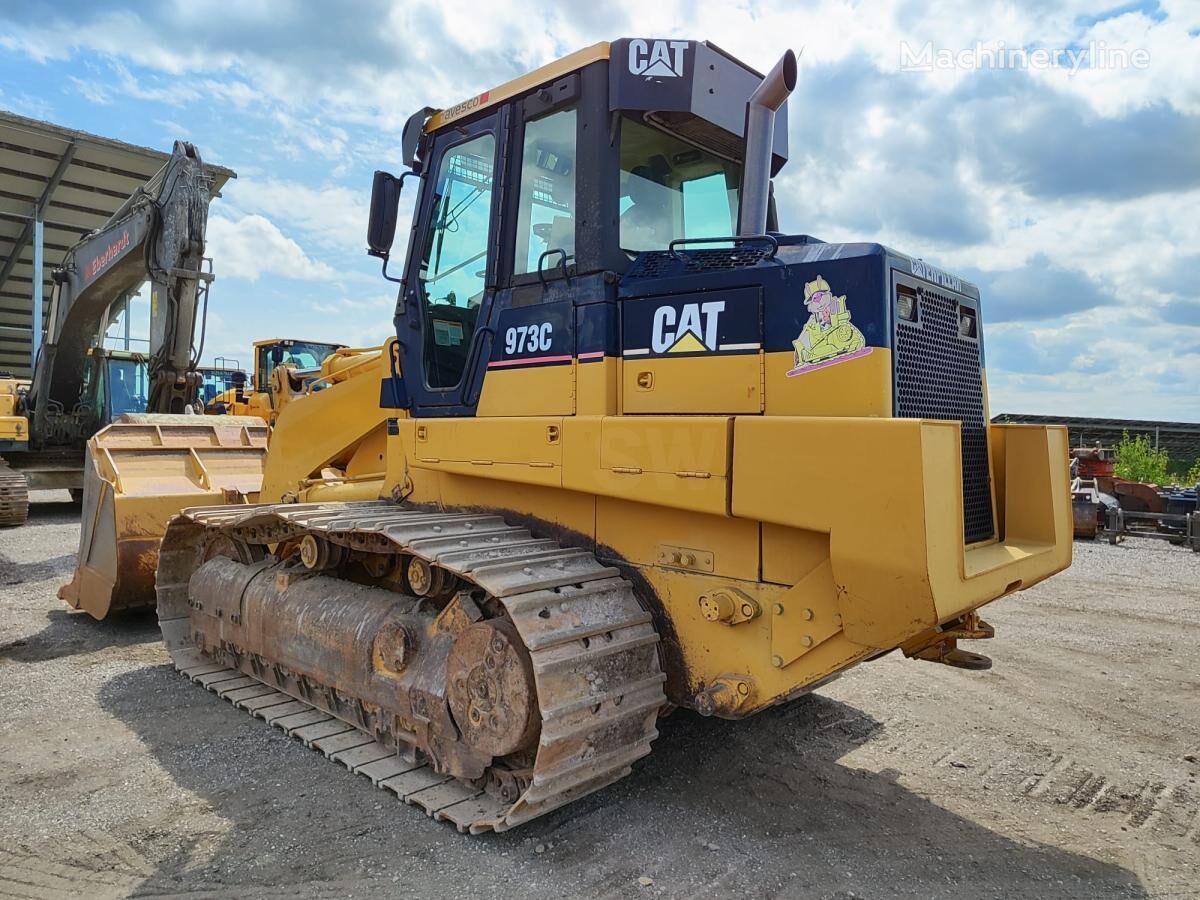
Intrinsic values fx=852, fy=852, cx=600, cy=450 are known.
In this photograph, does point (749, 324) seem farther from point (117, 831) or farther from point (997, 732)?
point (117, 831)

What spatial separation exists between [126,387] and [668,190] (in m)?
12.1

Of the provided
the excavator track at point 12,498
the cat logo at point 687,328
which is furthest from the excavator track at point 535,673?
the excavator track at point 12,498

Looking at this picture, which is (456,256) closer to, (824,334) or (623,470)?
(623,470)

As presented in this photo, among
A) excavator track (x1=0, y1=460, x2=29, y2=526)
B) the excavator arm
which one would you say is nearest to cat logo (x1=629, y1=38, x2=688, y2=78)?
the excavator arm

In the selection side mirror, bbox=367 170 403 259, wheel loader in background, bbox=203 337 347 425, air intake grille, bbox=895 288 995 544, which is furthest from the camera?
wheel loader in background, bbox=203 337 347 425

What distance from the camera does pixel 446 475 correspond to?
4434mm

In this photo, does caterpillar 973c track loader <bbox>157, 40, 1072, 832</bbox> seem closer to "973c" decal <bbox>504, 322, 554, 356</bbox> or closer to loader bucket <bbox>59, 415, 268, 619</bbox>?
"973c" decal <bbox>504, 322, 554, 356</bbox>

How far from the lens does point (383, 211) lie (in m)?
4.59

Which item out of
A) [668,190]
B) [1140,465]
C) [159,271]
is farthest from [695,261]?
[1140,465]

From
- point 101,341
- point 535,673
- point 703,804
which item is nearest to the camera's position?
point 535,673

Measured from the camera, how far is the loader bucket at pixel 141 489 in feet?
20.3

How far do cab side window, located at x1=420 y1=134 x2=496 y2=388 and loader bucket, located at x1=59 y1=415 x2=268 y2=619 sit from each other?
119 inches

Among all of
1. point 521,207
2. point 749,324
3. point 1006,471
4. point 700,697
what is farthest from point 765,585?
point 521,207

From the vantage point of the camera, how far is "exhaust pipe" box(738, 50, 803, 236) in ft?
12.0
